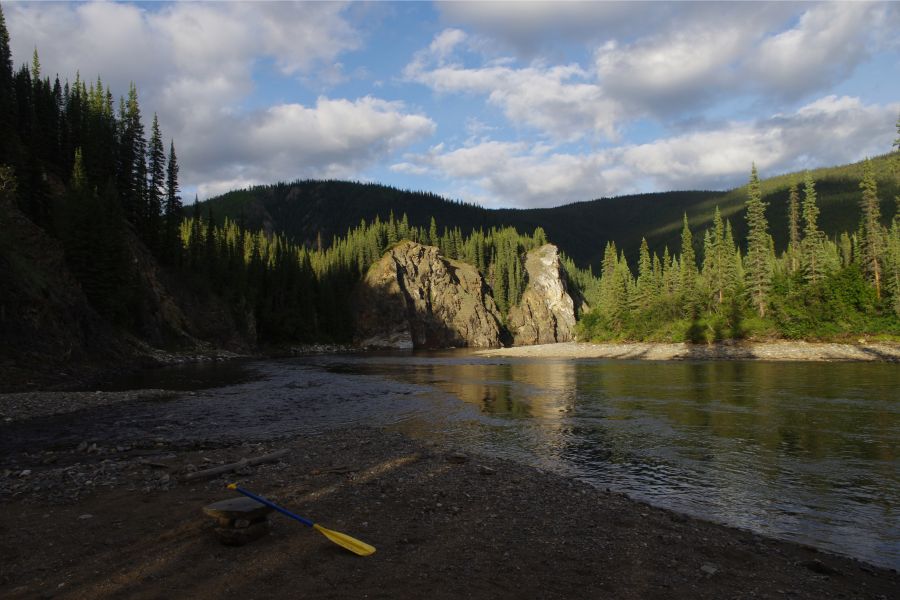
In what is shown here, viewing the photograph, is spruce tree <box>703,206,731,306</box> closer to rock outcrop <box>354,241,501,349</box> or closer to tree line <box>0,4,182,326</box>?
rock outcrop <box>354,241,501,349</box>

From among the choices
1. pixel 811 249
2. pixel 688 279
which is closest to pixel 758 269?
pixel 811 249

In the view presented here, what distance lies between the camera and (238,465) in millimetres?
14555

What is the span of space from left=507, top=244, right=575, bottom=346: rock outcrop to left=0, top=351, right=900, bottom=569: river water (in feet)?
385

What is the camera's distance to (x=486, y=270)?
572 ft

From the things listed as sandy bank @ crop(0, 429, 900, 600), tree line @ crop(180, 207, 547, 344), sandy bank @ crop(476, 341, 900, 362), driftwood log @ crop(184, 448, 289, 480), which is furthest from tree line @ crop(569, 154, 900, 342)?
tree line @ crop(180, 207, 547, 344)

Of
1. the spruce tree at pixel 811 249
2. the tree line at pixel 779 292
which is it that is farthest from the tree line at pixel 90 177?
the spruce tree at pixel 811 249

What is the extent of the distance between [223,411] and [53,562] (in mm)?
19311

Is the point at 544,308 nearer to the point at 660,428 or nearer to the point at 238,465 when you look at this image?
the point at 660,428

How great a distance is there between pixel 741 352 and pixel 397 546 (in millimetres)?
67263

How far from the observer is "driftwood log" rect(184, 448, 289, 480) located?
13.5 metres

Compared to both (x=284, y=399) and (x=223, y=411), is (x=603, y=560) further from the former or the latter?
(x=284, y=399)

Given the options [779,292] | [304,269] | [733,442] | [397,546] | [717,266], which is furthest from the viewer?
[304,269]

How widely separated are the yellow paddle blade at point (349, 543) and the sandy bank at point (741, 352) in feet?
207

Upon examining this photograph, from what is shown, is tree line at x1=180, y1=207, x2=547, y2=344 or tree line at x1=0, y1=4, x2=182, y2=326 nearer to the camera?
tree line at x1=0, y1=4, x2=182, y2=326
